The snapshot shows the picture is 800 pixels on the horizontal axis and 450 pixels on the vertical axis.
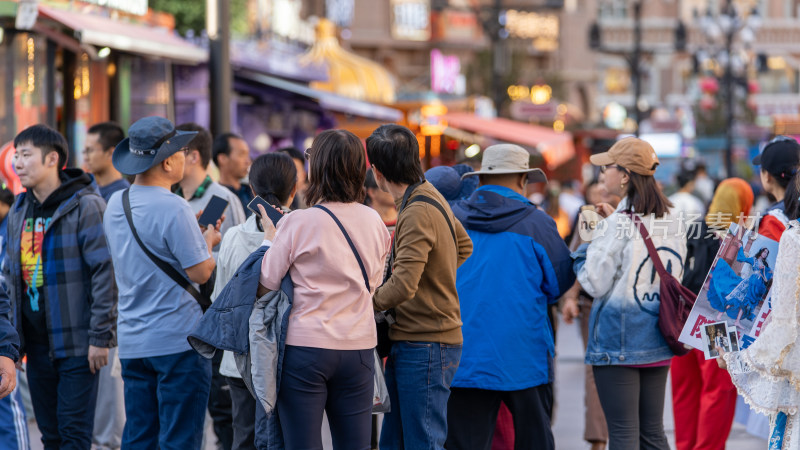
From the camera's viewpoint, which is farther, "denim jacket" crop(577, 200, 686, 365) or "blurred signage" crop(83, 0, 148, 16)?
"blurred signage" crop(83, 0, 148, 16)

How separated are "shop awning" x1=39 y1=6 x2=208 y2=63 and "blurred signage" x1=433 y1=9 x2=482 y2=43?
28.2m

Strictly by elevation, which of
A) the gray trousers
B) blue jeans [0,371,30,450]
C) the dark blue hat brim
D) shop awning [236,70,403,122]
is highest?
shop awning [236,70,403,122]

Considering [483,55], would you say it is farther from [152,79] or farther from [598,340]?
Result: [598,340]

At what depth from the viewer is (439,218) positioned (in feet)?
15.9

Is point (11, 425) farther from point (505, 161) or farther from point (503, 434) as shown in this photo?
point (503, 434)

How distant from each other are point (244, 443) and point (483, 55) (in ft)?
118

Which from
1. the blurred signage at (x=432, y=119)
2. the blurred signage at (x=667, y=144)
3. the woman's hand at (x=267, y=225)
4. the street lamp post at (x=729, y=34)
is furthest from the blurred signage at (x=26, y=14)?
the blurred signage at (x=667, y=144)

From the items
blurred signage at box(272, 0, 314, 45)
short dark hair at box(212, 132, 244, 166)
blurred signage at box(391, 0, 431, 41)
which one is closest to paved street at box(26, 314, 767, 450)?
short dark hair at box(212, 132, 244, 166)

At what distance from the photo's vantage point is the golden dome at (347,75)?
21.8m

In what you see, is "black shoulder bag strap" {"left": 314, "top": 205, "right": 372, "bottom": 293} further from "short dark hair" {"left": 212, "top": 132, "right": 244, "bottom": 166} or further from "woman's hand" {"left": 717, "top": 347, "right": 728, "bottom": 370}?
"short dark hair" {"left": 212, "top": 132, "right": 244, "bottom": 166}

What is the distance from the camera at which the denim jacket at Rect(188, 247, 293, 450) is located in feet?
14.1

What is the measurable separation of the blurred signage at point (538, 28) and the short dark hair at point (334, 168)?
4048 cm

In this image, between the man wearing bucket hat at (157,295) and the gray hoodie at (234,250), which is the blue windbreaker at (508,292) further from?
the man wearing bucket hat at (157,295)

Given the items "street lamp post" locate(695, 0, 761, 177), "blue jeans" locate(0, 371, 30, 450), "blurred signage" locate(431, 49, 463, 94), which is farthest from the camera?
"blurred signage" locate(431, 49, 463, 94)
